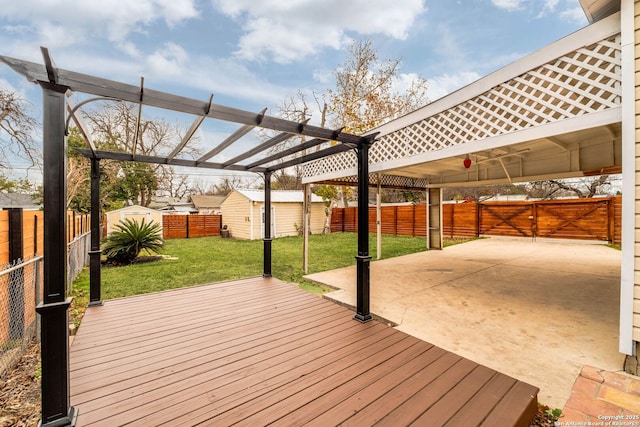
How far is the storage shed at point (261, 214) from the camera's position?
13.7 meters

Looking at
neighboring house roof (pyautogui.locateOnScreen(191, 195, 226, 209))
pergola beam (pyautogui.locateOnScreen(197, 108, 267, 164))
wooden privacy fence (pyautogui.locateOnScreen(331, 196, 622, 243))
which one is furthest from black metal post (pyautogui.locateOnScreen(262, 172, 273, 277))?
neighboring house roof (pyautogui.locateOnScreen(191, 195, 226, 209))

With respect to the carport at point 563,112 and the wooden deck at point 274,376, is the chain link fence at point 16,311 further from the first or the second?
the carport at point 563,112

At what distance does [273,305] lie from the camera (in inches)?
150

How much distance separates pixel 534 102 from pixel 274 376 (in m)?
3.79

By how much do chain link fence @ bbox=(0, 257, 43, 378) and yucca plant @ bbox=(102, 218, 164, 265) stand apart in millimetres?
4674

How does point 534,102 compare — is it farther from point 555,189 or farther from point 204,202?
point 204,202

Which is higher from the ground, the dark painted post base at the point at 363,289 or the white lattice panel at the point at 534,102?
the white lattice panel at the point at 534,102

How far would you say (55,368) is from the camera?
5.61 ft

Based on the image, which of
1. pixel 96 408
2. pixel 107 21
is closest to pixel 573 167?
pixel 96 408

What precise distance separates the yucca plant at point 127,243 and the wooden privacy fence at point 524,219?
11397mm

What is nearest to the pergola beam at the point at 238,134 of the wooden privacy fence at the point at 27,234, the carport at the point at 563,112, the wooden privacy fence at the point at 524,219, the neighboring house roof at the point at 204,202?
the wooden privacy fence at the point at 27,234

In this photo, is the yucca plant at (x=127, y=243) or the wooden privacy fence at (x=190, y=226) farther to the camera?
the wooden privacy fence at (x=190, y=226)

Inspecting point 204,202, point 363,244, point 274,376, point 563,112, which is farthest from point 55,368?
point 204,202

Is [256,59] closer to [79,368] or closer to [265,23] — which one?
[265,23]
